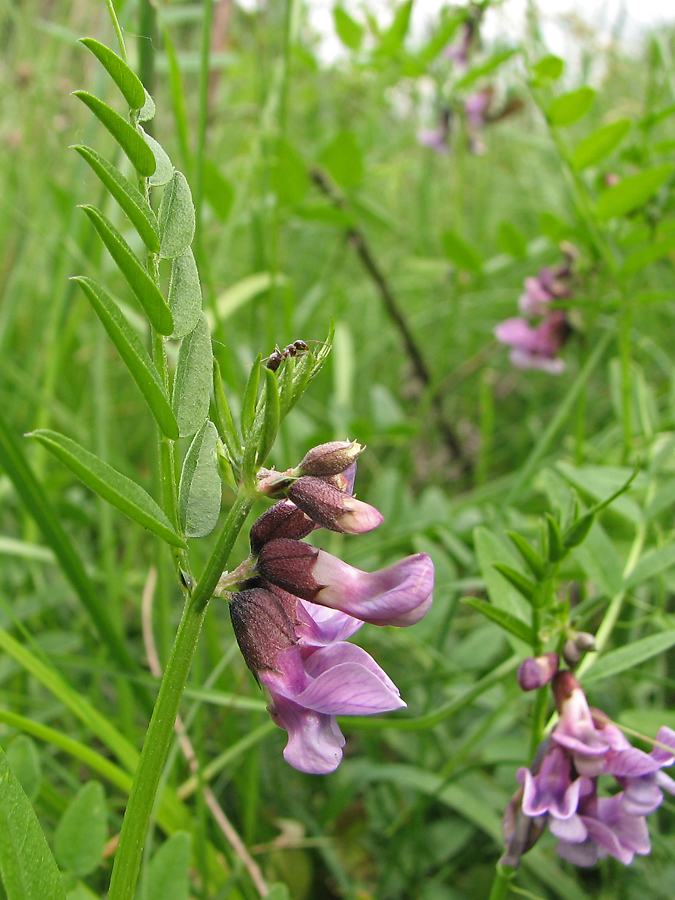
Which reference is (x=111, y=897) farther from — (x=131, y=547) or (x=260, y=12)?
(x=260, y=12)

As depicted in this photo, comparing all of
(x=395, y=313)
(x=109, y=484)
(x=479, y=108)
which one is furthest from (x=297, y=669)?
(x=479, y=108)

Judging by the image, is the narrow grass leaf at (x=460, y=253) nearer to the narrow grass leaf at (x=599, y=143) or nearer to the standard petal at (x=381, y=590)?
the narrow grass leaf at (x=599, y=143)

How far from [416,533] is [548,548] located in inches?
25.3

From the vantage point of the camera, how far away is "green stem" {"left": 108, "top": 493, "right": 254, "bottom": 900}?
0.45 meters

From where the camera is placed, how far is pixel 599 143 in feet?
3.75

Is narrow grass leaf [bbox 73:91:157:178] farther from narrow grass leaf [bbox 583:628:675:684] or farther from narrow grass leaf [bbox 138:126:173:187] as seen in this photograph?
narrow grass leaf [bbox 583:628:675:684]

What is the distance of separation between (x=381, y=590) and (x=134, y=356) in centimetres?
20

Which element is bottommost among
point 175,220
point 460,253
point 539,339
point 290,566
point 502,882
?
point 502,882

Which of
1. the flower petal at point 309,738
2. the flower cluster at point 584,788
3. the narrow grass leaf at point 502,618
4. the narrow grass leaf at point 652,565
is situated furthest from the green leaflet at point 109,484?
the narrow grass leaf at point 652,565

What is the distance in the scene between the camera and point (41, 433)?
1.34 feet

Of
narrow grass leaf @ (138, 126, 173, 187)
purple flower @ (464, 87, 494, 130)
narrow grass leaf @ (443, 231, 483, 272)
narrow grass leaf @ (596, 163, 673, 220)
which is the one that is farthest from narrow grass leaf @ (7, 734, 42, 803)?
purple flower @ (464, 87, 494, 130)

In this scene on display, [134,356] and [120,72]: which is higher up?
[120,72]

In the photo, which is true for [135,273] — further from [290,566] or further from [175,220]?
[290,566]

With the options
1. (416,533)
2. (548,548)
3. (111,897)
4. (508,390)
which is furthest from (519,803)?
(508,390)
